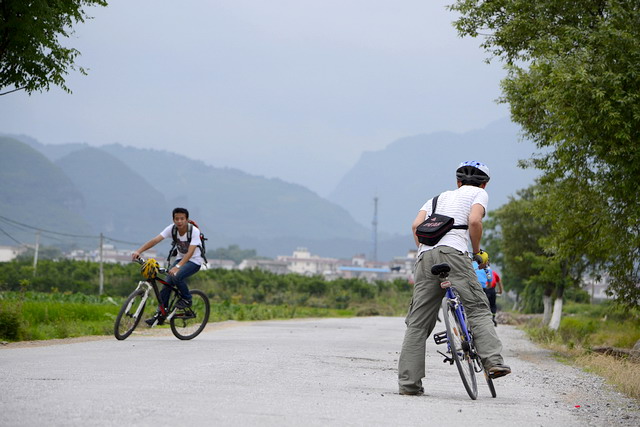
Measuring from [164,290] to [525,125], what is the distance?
29.0 ft

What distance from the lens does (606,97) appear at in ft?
47.3

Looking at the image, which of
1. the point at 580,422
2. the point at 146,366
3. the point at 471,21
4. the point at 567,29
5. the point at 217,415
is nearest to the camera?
the point at 217,415

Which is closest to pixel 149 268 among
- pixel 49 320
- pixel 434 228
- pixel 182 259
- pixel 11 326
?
pixel 182 259

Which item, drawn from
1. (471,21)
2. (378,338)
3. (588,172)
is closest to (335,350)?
(378,338)

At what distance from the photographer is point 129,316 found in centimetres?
1400

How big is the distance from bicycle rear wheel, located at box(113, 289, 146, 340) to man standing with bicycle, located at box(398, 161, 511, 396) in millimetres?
6431

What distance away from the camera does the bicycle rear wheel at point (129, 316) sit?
13.7m

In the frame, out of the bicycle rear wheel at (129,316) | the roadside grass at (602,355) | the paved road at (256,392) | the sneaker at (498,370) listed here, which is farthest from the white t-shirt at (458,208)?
the bicycle rear wheel at (129,316)

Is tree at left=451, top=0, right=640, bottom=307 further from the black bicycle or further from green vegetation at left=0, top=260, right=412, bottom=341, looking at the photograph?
green vegetation at left=0, top=260, right=412, bottom=341

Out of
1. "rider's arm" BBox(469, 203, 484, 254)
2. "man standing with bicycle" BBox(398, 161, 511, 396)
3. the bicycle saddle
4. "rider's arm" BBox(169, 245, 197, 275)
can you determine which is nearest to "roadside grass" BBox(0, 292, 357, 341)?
"rider's arm" BBox(169, 245, 197, 275)

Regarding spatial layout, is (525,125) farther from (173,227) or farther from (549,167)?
(173,227)

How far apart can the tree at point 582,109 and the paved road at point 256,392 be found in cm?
415

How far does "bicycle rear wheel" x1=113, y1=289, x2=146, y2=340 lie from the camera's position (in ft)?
44.8

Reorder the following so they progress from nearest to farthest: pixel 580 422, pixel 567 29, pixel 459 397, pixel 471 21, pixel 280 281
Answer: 1. pixel 580 422
2. pixel 459 397
3. pixel 567 29
4. pixel 471 21
5. pixel 280 281
